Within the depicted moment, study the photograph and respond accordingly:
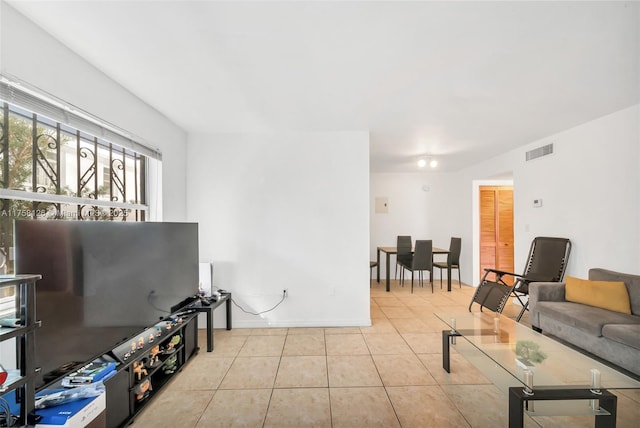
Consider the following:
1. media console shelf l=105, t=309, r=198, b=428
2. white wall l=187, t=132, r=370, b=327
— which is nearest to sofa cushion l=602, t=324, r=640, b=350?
white wall l=187, t=132, r=370, b=327

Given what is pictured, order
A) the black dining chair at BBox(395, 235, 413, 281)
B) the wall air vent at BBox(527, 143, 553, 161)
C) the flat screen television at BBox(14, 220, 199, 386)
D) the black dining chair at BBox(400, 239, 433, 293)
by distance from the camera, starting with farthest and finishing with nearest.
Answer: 1. the black dining chair at BBox(395, 235, 413, 281)
2. the black dining chair at BBox(400, 239, 433, 293)
3. the wall air vent at BBox(527, 143, 553, 161)
4. the flat screen television at BBox(14, 220, 199, 386)

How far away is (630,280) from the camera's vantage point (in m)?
2.55

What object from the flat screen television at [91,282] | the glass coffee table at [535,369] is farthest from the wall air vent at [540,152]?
the flat screen television at [91,282]

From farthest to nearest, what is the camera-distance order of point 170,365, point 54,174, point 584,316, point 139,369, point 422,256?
point 422,256
point 584,316
point 170,365
point 139,369
point 54,174

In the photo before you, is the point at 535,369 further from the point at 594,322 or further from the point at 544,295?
the point at 544,295

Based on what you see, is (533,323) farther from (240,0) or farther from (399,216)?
(240,0)

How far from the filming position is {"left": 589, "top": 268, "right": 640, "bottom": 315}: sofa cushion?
2477 mm

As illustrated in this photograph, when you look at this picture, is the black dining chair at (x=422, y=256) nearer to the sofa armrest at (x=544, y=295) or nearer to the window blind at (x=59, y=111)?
the sofa armrest at (x=544, y=295)

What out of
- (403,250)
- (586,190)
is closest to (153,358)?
(403,250)

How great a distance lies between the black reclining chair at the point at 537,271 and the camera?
10.1 feet

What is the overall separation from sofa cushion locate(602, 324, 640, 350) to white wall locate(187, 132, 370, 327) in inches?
85.7

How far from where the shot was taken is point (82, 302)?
1511 mm

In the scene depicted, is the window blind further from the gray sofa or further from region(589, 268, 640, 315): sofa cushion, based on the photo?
region(589, 268, 640, 315): sofa cushion

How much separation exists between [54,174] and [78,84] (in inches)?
25.0
